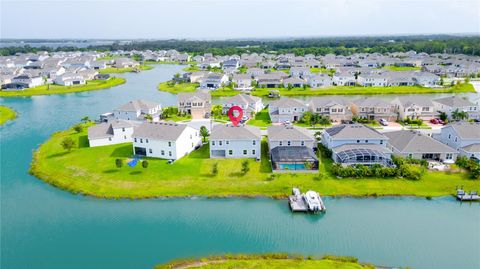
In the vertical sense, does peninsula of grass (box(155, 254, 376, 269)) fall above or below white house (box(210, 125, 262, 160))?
below

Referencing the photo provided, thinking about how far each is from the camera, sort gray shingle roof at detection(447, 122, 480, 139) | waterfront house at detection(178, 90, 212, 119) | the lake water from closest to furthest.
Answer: the lake water, gray shingle roof at detection(447, 122, 480, 139), waterfront house at detection(178, 90, 212, 119)

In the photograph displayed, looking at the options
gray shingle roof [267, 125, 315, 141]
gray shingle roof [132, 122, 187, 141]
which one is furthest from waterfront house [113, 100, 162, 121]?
gray shingle roof [267, 125, 315, 141]

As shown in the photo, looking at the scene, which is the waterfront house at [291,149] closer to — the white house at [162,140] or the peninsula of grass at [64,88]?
the white house at [162,140]

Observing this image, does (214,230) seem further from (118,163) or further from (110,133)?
(110,133)

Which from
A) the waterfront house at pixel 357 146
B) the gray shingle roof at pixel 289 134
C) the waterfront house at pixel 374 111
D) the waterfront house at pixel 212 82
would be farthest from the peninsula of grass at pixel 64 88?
the waterfront house at pixel 357 146

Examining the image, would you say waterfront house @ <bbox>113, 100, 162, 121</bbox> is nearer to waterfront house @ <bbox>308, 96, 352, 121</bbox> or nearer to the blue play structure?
the blue play structure
